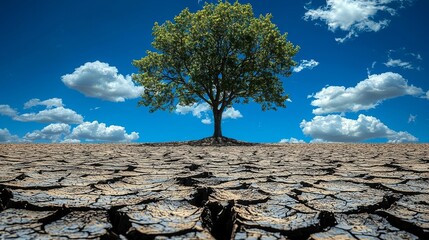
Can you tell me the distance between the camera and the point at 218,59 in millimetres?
15297

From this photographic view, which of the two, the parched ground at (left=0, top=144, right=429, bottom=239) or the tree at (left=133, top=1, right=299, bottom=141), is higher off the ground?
the tree at (left=133, top=1, right=299, bottom=141)

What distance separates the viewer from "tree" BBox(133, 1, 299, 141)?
49.5 feet

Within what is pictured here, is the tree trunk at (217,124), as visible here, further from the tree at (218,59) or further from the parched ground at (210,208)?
the parched ground at (210,208)

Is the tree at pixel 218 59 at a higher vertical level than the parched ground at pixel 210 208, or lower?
higher

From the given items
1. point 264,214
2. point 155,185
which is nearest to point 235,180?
point 155,185

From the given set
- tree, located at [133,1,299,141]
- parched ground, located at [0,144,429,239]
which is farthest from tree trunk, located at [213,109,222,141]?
parched ground, located at [0,144,429,239]

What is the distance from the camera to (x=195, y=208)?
5.82 ft

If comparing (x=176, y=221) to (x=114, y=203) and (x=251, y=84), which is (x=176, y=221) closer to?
(x=114, y=203)

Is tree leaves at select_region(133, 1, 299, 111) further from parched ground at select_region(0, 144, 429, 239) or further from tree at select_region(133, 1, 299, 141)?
parched ground at select_region(0, 144, 429, 239)

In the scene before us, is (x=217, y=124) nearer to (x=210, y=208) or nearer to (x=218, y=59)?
(x=218, y=59)

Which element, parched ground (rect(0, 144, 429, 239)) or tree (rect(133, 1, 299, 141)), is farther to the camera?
tree (rect(133, 1, 299, 141))

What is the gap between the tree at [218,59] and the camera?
1508cm

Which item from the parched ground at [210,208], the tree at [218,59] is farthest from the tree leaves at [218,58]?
the parched ground at [210,208]

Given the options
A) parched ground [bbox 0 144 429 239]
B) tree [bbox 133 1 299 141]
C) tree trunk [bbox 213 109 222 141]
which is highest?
tree [bbox 133 1 299 141]
